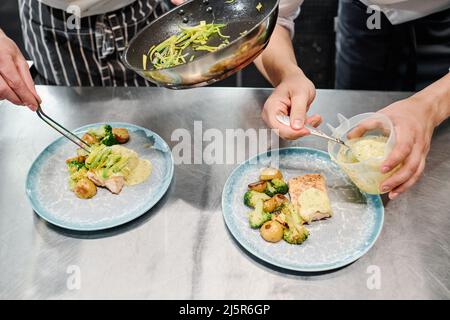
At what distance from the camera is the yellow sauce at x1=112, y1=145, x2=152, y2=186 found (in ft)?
5.59

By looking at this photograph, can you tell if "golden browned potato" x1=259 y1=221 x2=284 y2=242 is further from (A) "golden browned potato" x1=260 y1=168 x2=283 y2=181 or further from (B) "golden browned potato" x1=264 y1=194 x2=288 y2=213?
(A) "golden browned potato" x1=260 y1=168 x2=283 y2=181

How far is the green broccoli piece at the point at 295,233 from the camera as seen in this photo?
145cm

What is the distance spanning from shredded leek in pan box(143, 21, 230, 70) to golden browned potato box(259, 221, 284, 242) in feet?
1.99

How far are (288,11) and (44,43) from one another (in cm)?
123

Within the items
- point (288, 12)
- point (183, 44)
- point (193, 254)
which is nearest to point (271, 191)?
point (193, 254)

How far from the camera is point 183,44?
1.58 meters

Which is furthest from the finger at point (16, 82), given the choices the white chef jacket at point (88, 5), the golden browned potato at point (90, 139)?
the white chef jacket at point (88, 5)

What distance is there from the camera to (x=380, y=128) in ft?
5.20

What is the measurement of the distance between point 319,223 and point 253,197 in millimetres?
236

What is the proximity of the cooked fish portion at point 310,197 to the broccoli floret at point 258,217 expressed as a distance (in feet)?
0.38
